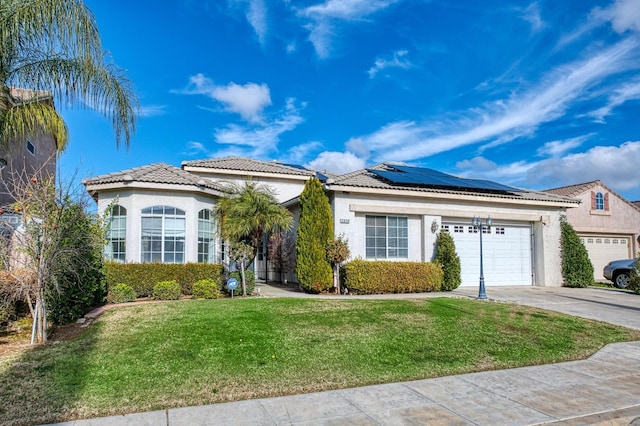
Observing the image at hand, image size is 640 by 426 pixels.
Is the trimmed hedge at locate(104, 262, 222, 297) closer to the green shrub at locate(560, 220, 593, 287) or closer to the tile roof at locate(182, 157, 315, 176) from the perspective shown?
the tile roof at locate(182, 157, 315, 176)

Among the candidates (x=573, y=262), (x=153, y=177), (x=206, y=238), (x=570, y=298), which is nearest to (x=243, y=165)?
(x=206, y=238)

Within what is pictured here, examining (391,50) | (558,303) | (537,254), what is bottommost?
(558,303)

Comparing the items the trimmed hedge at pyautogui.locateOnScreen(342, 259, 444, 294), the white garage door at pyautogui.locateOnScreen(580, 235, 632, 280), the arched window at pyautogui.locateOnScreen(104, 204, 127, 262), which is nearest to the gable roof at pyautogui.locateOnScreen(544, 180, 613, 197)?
the white garage door at pyautogui.locateOnScreen(580, 235, 632, 280)

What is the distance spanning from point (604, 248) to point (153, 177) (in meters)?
22.6

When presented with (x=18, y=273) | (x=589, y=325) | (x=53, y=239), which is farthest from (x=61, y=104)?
(x=589, y=325)

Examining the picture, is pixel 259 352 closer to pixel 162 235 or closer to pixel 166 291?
pixel 166 291

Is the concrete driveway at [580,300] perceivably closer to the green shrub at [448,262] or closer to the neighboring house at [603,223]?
the green shrub at [448,262]

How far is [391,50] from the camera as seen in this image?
16281mm

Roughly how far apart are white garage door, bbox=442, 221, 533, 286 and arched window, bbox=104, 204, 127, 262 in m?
11.5

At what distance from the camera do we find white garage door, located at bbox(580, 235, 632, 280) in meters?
22.1

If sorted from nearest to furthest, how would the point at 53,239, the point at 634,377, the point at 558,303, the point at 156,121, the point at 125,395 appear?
the point at 125,395 < the point at 634,377 < the point at 53,239 < the point at 558,303 < the point at 156,121

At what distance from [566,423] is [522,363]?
2.30m

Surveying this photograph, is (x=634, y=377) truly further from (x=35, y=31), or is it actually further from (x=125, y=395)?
(x=35, y=31)

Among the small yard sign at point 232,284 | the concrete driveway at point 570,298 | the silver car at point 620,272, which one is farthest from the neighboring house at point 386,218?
the silver car at point 620,272
